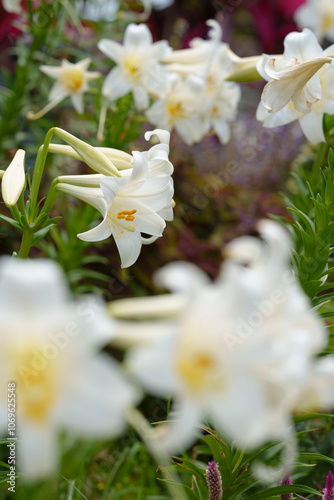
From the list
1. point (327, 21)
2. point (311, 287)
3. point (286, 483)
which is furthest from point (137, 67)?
point (286, 483)

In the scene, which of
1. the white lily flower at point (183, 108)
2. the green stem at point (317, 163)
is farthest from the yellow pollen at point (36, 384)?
the white lily flower at point (183, 108)

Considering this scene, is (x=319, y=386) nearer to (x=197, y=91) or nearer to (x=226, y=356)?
(x=226, y=356)

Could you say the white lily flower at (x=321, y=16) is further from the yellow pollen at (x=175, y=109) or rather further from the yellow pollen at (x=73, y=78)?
the yellow pollen at (x=73, y=78)

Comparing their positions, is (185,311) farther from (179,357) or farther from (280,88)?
(280,88)

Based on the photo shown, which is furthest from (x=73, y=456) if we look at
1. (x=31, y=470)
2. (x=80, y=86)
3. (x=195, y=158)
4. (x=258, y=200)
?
(x=195, y=158)

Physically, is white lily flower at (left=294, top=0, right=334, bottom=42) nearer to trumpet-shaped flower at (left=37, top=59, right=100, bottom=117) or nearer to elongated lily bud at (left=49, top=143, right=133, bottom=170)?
trumpet-shaped flower at (left=37, top=59, right=100, bottom=117)

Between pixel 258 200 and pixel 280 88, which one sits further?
pixel 258 200
